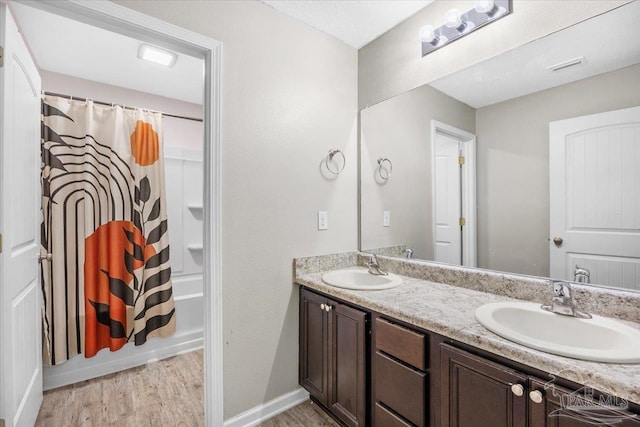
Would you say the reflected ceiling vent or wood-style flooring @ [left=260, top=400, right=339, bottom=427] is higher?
the reflected ceiling vent

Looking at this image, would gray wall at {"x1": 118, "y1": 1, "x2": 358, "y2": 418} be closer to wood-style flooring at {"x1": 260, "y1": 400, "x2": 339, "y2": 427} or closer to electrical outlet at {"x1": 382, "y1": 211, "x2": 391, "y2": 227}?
wood-style flooring at {"x1": 260, "y1": 400, "x2": 339, "y2": 427}

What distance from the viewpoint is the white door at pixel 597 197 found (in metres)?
1.13

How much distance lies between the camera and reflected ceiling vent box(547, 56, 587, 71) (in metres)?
1.25

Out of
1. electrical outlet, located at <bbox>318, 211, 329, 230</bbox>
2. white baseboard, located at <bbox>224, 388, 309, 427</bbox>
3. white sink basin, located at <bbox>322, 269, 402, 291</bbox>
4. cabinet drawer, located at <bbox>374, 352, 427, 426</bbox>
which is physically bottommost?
Answer: white baseboard, located at <bbox>224, 388, 309, 427</bbox>

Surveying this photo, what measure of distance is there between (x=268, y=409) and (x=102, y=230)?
1790 millimetres

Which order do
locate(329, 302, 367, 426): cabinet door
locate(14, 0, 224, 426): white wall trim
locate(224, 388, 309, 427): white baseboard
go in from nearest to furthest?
1. locate(329, 302, 367, 426): cabinet door
2. locate(14, 0, 224, 426): white wall trim
3. locate(224, 388, 309, 427): white baseboard

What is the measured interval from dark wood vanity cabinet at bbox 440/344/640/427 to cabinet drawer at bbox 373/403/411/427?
23 centimetres

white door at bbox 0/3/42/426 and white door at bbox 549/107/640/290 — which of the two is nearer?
white door at bbox 549/107/640/290

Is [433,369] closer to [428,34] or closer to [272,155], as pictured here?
[272,155]

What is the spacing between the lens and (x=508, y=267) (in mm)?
1464

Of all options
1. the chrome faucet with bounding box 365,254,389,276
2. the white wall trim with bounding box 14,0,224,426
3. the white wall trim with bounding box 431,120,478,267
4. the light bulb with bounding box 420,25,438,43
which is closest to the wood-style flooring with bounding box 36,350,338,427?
the white wall trim with bounding box 14,0,224,426

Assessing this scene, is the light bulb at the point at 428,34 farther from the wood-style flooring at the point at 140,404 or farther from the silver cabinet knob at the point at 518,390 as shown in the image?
the wood-style flooring at the point at 140,404

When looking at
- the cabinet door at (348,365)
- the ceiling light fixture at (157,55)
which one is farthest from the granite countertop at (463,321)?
the ceiling light fixture at (157,55)
